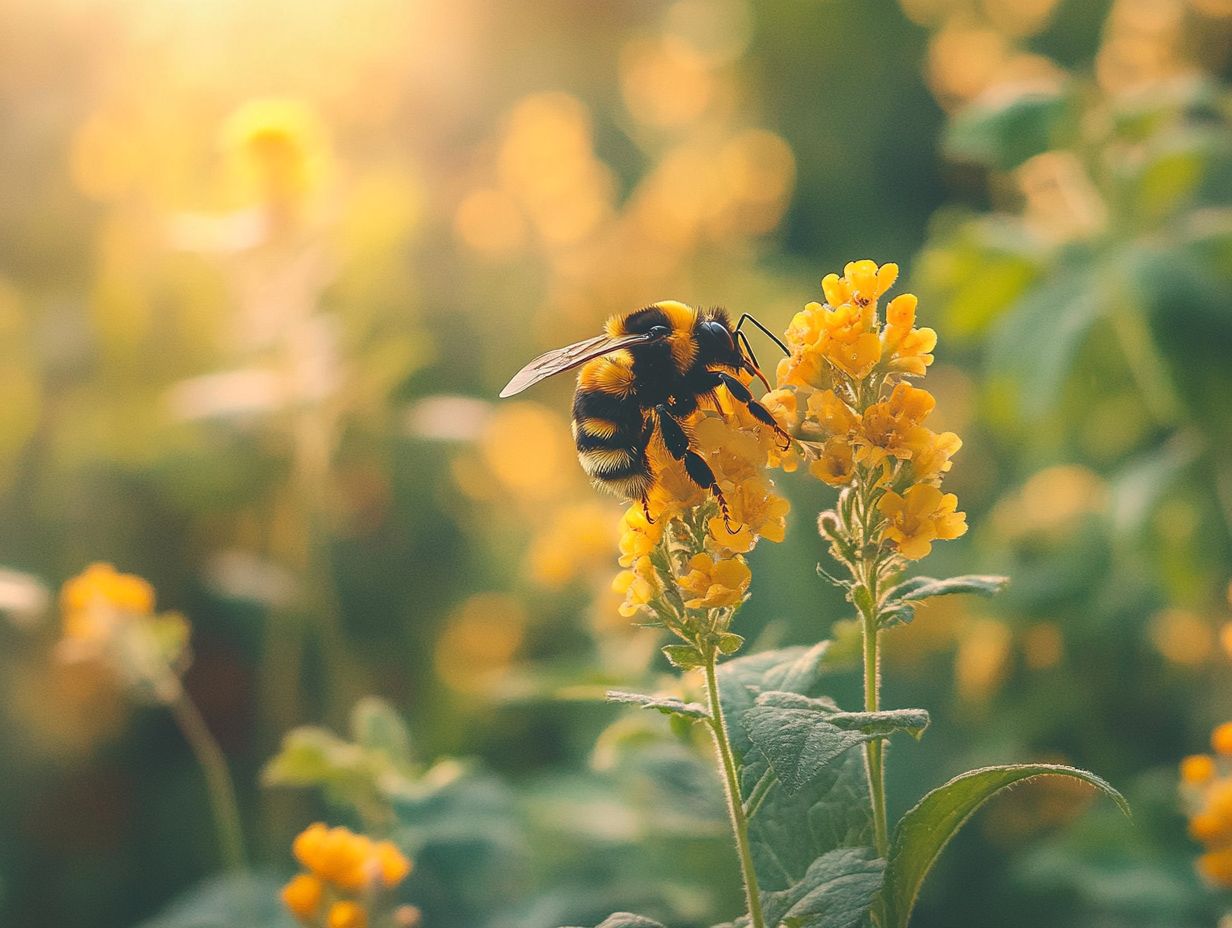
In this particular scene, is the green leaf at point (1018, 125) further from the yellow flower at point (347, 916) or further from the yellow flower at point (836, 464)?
the yellow flower at point (347, 916)

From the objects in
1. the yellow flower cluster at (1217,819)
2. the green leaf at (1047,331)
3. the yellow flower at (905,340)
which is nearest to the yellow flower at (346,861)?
the yellow flower at (905,340)

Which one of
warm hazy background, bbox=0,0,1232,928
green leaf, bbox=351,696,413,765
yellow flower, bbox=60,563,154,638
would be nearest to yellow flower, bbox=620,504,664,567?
warm hazy background, bbox=0,0,1232,928

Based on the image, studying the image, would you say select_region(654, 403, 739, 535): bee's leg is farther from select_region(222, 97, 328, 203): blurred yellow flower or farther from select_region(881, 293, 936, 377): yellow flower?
select_region(222, 97, 328, 203): blurred yellow flower

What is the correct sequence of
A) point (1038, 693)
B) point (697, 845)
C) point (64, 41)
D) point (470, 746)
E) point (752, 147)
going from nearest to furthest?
1. point (697, 845)
2. point (1038, 693)
3. point (470, 746)
4. point (64, 41)
5. point (752, 147)

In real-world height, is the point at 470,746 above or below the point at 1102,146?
below

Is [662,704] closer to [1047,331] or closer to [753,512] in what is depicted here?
[753,512]

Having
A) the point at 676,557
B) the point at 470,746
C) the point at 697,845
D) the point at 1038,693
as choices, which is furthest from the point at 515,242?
the point at 676,557

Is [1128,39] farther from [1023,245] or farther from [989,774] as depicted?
[989,774]

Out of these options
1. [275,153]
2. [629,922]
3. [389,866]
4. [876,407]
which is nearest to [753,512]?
[876,407]
